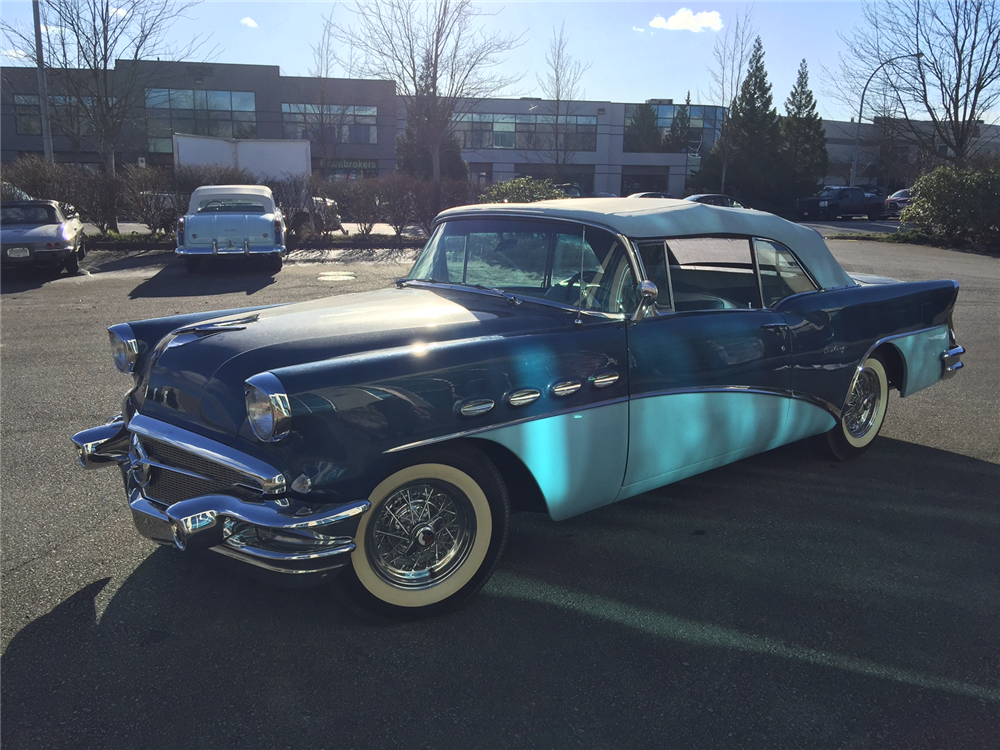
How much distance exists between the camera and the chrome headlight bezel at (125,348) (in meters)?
3.67

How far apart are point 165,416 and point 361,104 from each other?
48902mm

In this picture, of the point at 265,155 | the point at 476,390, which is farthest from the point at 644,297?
the point at 265,155

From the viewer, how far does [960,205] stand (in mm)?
21562

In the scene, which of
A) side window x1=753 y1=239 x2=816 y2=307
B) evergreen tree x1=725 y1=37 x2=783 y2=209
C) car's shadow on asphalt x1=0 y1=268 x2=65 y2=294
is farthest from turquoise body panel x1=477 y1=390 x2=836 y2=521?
evergreen tree x1=725 y1=37 x2=783 y2=209

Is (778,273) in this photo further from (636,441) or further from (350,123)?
(350,123)

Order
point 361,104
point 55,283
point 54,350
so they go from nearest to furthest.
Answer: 1. point 54,350
2. point 55,283
3. point 361,104

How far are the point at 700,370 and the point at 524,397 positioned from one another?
3.44ft

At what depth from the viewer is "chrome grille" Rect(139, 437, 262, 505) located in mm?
2682

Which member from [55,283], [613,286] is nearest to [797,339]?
[613,286]

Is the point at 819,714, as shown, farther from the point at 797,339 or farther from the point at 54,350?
the point at 54,350

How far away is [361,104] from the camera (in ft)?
158

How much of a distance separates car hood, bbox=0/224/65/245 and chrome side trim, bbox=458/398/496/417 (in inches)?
522

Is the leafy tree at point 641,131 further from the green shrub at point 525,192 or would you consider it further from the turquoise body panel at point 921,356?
the turquoise body panel at point 921,356

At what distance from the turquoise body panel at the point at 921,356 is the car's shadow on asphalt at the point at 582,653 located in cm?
135
